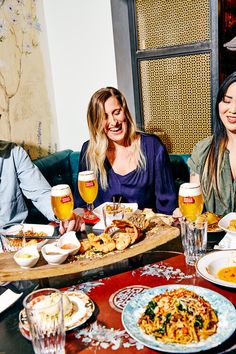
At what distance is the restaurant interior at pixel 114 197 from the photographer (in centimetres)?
107

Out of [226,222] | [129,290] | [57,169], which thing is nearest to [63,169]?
[57,169]

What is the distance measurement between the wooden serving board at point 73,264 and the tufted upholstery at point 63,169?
1.71 metres

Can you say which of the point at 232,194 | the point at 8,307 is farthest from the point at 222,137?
the point at 8,307

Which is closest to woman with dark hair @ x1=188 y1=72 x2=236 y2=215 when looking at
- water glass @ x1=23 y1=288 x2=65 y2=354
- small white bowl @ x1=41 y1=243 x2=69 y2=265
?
small white bowl @ x1=41 y1=243 x2=69 y2=265

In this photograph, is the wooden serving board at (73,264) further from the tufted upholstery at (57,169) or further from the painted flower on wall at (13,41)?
the painted flower on wall at (13,41)

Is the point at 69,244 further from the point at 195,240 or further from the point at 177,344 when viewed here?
the point at 177,344

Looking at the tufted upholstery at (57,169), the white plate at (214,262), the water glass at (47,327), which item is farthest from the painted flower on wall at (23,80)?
the water glass at (47,327)

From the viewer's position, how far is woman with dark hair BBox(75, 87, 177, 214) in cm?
279

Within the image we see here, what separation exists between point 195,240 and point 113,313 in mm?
479

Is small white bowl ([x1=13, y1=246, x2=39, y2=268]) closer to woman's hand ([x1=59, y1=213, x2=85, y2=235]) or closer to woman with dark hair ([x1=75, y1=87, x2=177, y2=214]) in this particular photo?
woman's hand ([x1=59, y1=213, x2=85, y2=235])

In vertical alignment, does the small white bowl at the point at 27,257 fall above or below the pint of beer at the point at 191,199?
below

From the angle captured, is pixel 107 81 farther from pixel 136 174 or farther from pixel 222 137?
pixel 222 137

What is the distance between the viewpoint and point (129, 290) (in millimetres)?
1291

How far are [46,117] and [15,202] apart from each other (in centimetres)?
142
